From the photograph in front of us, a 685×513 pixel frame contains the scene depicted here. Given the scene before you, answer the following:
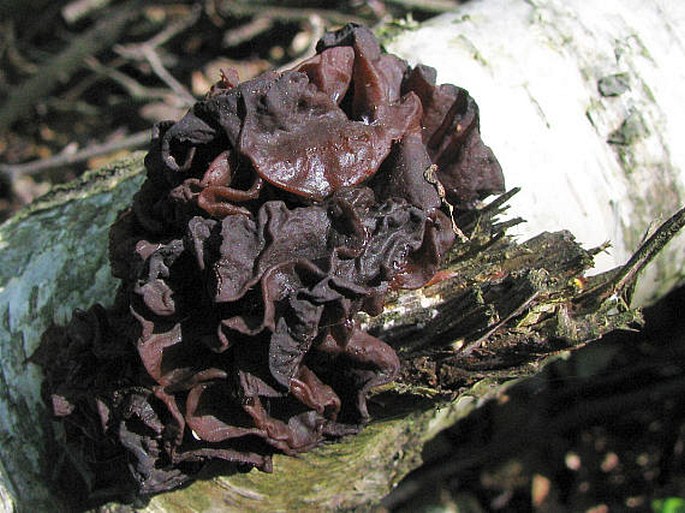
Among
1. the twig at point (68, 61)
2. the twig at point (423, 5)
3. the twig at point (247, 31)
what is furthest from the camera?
the twig at point (247, 31)

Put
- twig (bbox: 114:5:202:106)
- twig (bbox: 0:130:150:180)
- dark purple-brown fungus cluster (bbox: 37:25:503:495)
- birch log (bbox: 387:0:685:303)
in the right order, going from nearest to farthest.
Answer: dark purple-brown fungus cluster (bbox: 37:25:503:495) < birch log (bbox: 387:0:685:303) < twig (bbox: 0:130:150:180) < twig (bbox: 114:5:202:106)

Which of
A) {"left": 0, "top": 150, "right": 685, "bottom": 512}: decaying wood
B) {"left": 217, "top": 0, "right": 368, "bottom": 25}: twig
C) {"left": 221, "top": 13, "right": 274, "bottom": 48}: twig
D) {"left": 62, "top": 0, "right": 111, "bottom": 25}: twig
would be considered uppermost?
{"left": 62, "top": 0, "right": 111, "bottom": 25}: twig

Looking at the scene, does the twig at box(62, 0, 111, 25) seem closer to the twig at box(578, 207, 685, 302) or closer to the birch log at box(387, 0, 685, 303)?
the birch log at box(387, 0, 685, 303)

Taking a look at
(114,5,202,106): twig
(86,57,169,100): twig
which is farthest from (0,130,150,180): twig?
(86,57,169,100): twig

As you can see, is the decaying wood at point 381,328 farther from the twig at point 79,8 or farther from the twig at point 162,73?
the twig at point 79,8

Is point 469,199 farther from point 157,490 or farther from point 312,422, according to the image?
point 157,490

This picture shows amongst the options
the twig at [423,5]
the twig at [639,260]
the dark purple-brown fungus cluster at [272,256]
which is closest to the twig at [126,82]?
the twig at [423,5]

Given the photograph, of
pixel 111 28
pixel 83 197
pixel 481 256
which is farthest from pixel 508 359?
pixel 111 28
